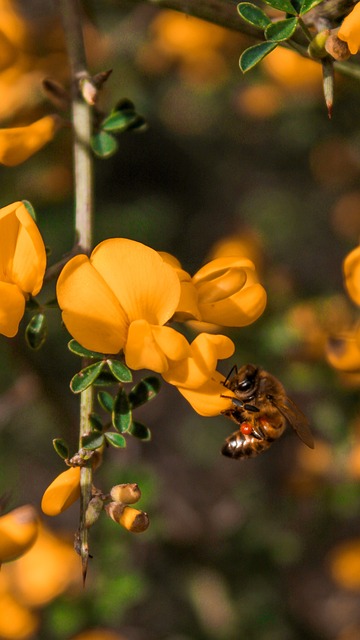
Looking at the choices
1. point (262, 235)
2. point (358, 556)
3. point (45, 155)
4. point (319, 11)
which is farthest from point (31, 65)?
point (358, 556)

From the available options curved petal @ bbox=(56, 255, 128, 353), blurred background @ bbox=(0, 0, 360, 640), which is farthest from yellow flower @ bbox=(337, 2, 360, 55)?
blurred background @ bbox=(0, 0, 360, 640)

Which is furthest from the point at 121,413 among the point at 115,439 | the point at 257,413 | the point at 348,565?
the point at 348,565

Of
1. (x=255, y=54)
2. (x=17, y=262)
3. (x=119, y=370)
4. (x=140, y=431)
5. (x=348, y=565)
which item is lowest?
(x=348, y=565)

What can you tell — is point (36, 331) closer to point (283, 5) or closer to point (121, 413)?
point (121, 413)

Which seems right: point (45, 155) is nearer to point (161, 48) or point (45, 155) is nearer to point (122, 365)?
point (161, 48)

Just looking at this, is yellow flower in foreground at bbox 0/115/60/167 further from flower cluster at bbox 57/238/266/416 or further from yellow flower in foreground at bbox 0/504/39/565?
yellow flower in foreground at bbox 0/504/39/565

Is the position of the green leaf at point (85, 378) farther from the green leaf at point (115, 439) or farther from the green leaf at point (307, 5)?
the green leaf at point (307, 5)
